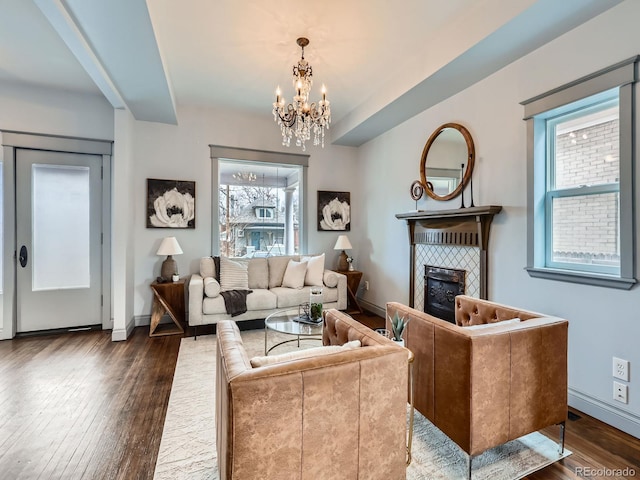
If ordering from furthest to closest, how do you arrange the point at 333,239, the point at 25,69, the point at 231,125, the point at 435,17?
the point at 333,239 < the point at 231,125 < the point at 25,69 < the point at 435,17

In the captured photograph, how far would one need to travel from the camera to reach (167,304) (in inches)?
152

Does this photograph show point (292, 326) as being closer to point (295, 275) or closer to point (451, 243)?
point (295, 275)

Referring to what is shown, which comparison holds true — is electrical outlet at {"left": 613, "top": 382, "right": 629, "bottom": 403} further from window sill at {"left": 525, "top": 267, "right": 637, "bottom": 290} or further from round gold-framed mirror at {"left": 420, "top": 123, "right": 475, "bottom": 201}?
round gold-framed mirror at {"left": 420, "top": 123, "right": 475, "bottom": 201}

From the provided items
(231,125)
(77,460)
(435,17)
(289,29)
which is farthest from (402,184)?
(77,460)

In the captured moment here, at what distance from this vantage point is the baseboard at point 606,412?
194 cm

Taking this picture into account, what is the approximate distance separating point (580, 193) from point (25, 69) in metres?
5.31

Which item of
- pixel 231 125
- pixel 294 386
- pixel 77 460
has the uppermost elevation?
pixel 231 125

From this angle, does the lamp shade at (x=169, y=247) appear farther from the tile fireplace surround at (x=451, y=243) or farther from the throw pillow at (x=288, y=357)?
the throw pillow at (x=288, y=357)

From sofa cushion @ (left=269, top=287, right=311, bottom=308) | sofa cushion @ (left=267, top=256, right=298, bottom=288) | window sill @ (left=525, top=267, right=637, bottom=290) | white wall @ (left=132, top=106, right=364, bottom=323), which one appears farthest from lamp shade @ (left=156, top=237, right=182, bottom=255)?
window sill @ (left=525, top=267, right=637, bottom=290)

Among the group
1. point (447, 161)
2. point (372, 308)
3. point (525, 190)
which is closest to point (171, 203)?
point (372, 308)

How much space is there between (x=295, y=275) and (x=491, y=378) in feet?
9.96

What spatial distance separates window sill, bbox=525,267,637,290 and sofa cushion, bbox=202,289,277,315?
2.78 metres

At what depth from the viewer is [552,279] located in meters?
2.41

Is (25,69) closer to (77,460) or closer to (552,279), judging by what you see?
(77,460)
